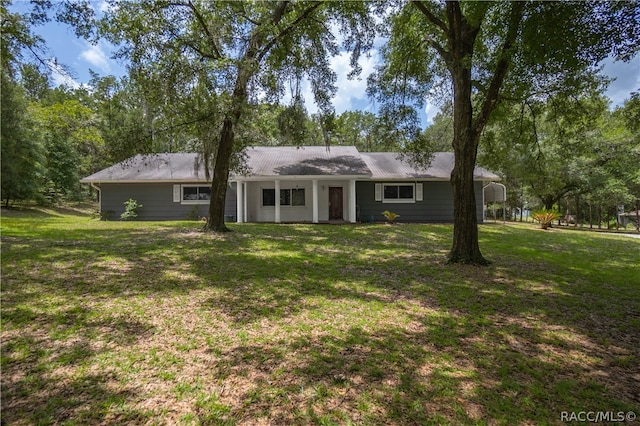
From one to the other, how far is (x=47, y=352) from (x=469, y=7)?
8.51 meters

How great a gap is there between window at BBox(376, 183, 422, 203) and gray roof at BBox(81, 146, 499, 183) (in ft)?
2.16

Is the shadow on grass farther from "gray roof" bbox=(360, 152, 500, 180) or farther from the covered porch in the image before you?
"gray roof" bbox=(360, 152, 500, 180)

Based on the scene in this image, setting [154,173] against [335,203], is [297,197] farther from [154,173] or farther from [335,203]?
[154,173]

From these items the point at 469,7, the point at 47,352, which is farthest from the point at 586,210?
the point at 47,352

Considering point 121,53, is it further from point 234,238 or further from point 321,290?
point 321,290

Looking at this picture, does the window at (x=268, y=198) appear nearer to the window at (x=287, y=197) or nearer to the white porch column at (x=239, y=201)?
the window at (x=287, y=197)

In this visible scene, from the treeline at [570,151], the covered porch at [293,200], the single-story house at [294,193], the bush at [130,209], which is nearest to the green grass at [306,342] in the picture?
the treeline at [570,151]

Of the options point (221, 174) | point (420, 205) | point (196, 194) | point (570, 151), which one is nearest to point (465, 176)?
point (221, 174)

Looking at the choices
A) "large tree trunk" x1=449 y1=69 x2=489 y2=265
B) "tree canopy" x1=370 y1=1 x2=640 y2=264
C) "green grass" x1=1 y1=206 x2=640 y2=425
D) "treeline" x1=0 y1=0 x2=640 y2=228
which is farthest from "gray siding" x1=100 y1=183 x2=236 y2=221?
"large tree trunk" x1=449 y1=69 x2=489 y2=265

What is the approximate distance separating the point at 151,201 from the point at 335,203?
9.51m

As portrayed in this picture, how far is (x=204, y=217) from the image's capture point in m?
16.2

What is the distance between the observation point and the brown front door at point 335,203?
53.5 feet
